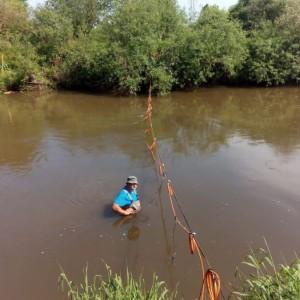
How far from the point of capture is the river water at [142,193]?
27.1ft

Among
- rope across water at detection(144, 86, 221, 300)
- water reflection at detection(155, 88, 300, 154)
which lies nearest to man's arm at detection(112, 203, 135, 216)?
rope across water at detection(144, 86, 221, 300)

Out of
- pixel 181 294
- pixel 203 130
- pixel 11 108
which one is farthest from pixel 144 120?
pixel 181 294

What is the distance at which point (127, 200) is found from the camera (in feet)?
32.4

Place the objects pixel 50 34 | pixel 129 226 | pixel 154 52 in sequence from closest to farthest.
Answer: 1. pixel 129 226
2. pixel 154 52
3. pixel 50 34

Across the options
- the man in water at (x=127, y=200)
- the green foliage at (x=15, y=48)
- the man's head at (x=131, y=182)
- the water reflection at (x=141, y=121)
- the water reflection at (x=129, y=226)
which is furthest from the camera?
the green foliage at (x=15, y=48)

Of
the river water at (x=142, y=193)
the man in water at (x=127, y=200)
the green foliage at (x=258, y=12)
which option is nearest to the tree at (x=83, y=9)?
the green foliage at (x=258, y=12)

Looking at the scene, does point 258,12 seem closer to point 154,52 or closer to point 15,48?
point 154,52

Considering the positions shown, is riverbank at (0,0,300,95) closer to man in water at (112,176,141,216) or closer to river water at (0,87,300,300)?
river water at (0,87,300,300)

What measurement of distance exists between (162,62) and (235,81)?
Answer: 6341 mm

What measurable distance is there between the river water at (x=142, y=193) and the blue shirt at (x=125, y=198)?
1.58 ft

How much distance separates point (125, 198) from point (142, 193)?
151 centimetres

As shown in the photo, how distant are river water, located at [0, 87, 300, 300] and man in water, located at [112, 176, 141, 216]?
317mm

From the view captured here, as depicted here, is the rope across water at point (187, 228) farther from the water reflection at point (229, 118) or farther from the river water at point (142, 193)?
the water reflection at point (229, 118)

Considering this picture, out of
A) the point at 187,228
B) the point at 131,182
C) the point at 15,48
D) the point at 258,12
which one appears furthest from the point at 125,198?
the point at 258,12
